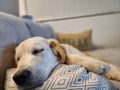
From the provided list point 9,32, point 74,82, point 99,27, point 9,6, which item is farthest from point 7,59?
point 99,27

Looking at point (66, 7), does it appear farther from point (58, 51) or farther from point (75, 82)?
point (75, 82)

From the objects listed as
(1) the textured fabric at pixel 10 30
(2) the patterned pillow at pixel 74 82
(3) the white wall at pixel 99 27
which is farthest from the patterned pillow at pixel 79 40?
(2) the patterned pillow at pixel 74 82

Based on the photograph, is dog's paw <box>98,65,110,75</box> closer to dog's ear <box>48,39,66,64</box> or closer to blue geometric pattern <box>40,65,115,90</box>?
blue geometric pattern <box>40,65,115,90</box>

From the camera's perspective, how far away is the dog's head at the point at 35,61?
2.76 ft

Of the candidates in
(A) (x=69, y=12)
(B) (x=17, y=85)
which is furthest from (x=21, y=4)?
(B) (x=17, y=85)

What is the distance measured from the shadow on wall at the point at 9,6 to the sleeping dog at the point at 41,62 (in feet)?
6.59

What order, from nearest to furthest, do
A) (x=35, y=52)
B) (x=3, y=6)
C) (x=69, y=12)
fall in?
(x=35, y=52)
(x=3, y=6)
(x=69, y=12)

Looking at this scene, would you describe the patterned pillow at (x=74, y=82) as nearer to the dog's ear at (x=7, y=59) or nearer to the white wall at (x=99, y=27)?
the dog's ear at (x=7, y=59)

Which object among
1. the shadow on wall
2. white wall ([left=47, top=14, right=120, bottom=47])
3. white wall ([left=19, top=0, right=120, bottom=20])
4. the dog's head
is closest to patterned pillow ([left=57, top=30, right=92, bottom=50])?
white wall ([left=47, top=14, right=120, bottom=47])

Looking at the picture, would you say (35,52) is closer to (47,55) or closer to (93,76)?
(47,55)

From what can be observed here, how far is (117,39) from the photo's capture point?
3.27 metres

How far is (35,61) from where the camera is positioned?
98 centimetres

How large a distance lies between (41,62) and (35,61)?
4 cm

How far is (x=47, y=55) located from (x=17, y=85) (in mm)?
293
